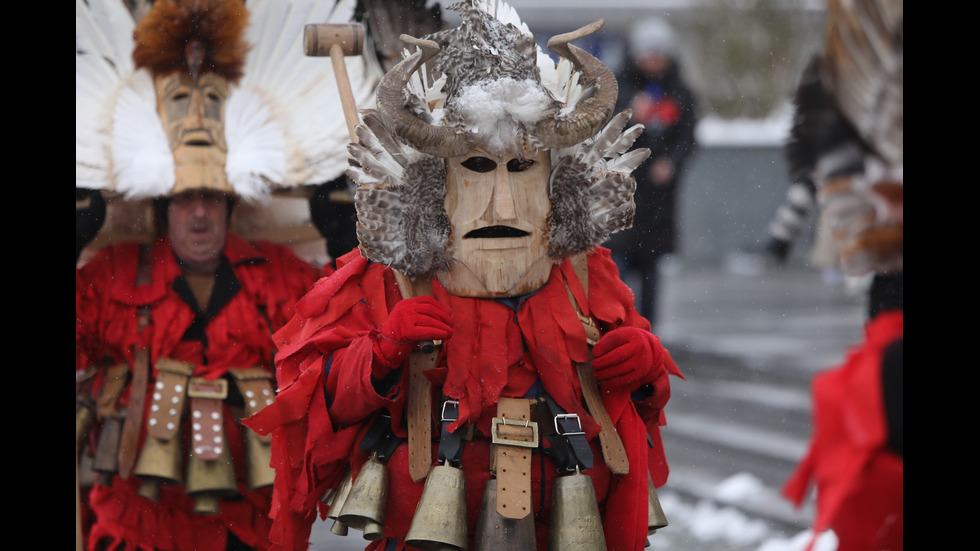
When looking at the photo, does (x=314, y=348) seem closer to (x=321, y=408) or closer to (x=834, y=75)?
(x=321, y=408)

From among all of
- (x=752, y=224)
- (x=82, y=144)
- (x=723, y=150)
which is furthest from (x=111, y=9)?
(x=752, y=224)

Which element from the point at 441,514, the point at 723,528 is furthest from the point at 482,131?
the point at 723,528

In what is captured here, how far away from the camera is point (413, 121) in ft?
8.18

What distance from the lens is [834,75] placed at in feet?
5.96

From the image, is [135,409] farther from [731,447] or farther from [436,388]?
[731,447]

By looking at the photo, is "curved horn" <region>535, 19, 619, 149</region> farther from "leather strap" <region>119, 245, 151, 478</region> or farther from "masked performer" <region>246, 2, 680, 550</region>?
"leather strap" <region>119, 245, 151, 478</region>

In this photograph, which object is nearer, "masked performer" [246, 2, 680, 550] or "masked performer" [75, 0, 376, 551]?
"masked performer" [246, 2, 680, 550]

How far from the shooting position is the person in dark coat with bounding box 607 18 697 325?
722 cm

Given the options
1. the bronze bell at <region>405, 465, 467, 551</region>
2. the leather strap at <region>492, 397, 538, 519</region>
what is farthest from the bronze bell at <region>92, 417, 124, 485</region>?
the leather strap at <region>492, 397, 538, 519</region>

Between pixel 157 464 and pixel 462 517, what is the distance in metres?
1.42

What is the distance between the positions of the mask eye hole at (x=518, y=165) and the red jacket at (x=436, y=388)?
11.4 inches

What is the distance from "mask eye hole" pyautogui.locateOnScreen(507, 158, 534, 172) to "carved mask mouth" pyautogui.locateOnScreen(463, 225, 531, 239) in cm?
14

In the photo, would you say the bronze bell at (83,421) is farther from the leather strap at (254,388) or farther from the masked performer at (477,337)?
the masked performer at (477,337)

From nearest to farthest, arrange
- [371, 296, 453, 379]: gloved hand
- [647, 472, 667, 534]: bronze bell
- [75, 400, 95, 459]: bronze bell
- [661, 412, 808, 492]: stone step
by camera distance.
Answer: [371, 296, 453, 379]: gloved hand
[647, 472, 667, 534]: bronze bell
[75, 400, 95, 459]: bronze bell
[661, 412, 808, 492]: stone step
